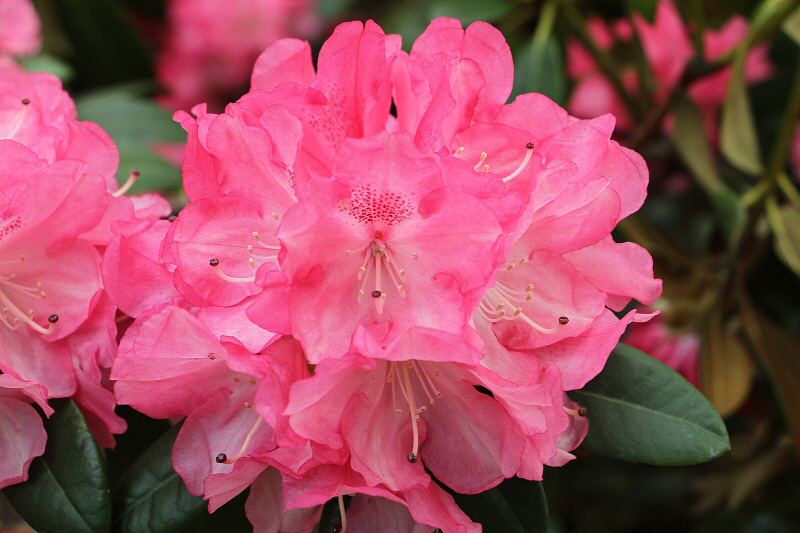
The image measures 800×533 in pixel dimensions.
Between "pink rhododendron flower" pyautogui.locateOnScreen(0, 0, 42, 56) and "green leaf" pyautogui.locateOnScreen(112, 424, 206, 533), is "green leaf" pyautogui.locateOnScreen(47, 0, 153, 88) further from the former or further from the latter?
"green leaf" pyautogui.locateOnScreen(112, 424, 206, 533)

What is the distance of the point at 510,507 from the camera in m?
0.69

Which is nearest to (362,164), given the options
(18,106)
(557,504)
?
(18,106)

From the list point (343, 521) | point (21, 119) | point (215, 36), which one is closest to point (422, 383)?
point (343, 521)

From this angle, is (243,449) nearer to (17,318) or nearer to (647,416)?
(17,318)

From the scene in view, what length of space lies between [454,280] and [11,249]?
45cm

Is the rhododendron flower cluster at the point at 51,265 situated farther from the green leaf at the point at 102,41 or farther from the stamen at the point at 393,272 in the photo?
the green leaf at the point at 102,41

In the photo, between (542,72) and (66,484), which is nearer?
(66,484)

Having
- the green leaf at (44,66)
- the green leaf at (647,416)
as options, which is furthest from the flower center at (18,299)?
the green leaf at (44,66)

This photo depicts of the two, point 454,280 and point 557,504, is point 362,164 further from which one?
point 557,504

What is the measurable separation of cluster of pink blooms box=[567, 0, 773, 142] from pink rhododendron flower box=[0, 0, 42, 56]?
1154mm

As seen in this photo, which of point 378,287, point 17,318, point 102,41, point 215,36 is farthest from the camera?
point 215,36

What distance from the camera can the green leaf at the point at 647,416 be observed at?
65 centimetres

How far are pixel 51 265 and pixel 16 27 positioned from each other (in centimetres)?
98

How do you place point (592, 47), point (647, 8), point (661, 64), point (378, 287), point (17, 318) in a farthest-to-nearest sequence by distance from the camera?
point (661, 64) < point (592, 47) < point (647, 8) < point (17, 318) < point (378, 287)
